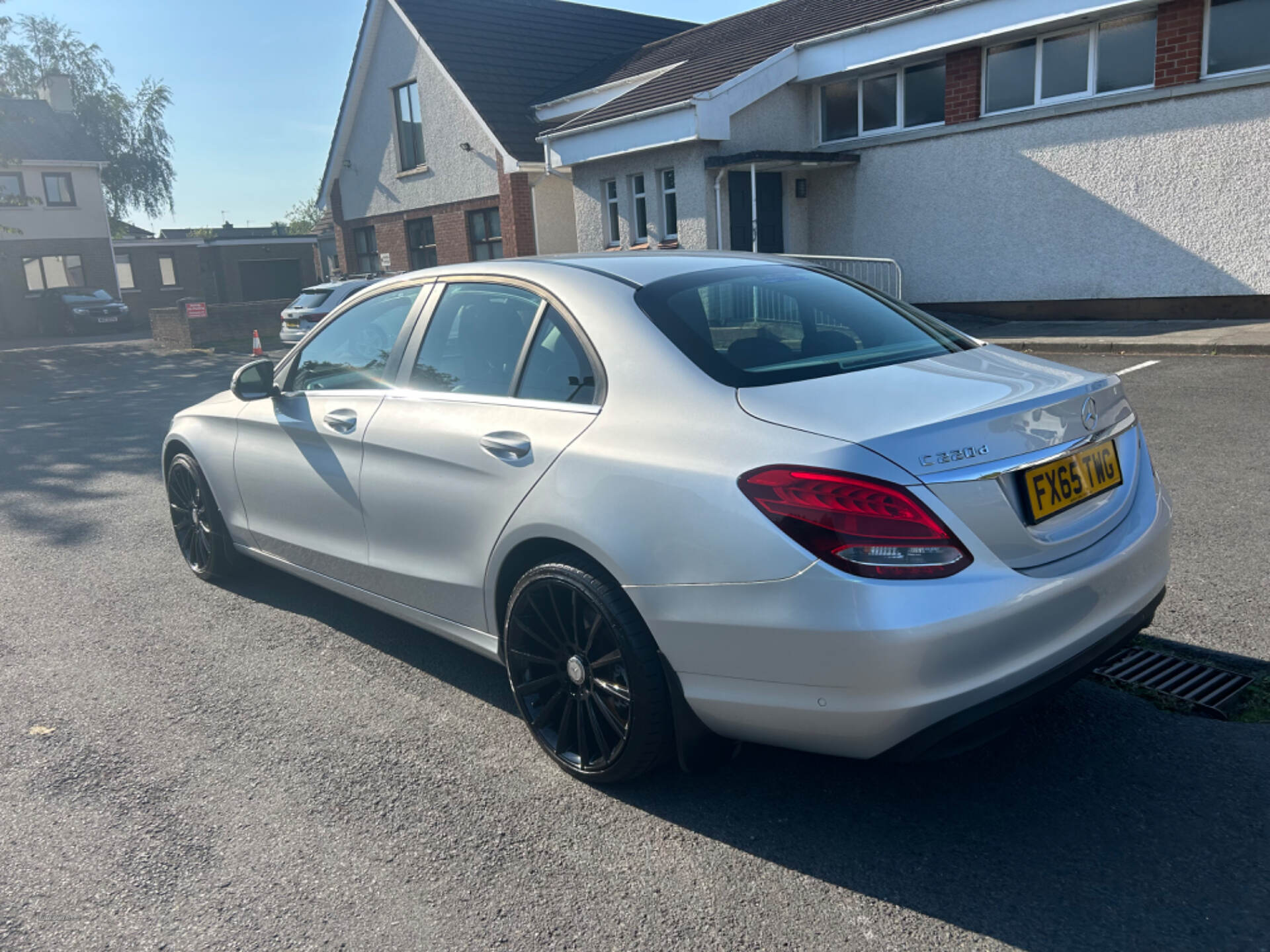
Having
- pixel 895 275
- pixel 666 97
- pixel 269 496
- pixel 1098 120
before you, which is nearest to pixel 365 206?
pixel 666 97

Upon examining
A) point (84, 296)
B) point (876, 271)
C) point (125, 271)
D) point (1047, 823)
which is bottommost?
point (1047, 823)

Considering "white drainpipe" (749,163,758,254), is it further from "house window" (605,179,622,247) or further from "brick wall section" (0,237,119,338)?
"brick wall section" (0,237,119,338)

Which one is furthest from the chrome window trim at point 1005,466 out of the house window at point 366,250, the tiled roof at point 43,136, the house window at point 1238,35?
the tiled roof at point 43,136

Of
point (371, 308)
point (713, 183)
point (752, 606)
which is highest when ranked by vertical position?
point (713, 183)

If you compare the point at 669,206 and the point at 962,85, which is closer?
the point at 962,85

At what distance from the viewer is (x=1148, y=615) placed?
310cm

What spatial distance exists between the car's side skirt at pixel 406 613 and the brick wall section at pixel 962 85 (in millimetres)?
14496

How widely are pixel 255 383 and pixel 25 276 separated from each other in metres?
42.4

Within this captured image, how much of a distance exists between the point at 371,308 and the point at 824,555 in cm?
258

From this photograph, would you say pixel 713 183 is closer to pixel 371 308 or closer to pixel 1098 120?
pixel 1098 120

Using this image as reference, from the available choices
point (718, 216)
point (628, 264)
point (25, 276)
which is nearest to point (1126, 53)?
point (718, 216)

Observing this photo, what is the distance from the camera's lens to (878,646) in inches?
96.7

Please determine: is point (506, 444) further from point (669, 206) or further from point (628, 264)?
point (669, 206)

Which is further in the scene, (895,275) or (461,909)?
(895,275)
